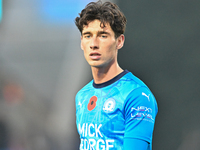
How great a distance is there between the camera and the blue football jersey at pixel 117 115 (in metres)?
2.15

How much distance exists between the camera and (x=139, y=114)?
7.05ft

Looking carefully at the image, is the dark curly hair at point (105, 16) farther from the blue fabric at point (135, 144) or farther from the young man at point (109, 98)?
the blue fabric at point (135, 144)

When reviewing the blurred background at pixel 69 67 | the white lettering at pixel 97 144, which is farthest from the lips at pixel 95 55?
the blurred background at pixel 69 67

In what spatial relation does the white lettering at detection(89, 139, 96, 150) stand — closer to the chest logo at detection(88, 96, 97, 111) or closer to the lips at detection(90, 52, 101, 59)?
the chest logo at detection(88, 96, 97, 111)

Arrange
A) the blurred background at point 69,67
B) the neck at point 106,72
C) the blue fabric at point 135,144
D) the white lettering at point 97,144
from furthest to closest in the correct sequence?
the blurred background at point 69,67 < the neck at point 106,72 < the white lettering at point 97,144 < the blue fabric at point 135,144

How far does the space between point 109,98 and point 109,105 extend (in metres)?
0.08

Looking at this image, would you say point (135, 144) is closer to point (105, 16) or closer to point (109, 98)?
point (109, 98)

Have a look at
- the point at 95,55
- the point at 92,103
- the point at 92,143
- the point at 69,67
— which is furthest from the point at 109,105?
the point at 69,67

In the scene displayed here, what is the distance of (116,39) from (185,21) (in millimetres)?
3255

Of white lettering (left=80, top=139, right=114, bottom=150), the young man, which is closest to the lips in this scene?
the young man

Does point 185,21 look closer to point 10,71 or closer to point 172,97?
point 172,97

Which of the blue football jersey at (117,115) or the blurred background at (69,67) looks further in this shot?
the blurred background at (69,67)

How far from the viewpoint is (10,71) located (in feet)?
21.6

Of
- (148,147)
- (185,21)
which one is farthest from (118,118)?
(185,21)
